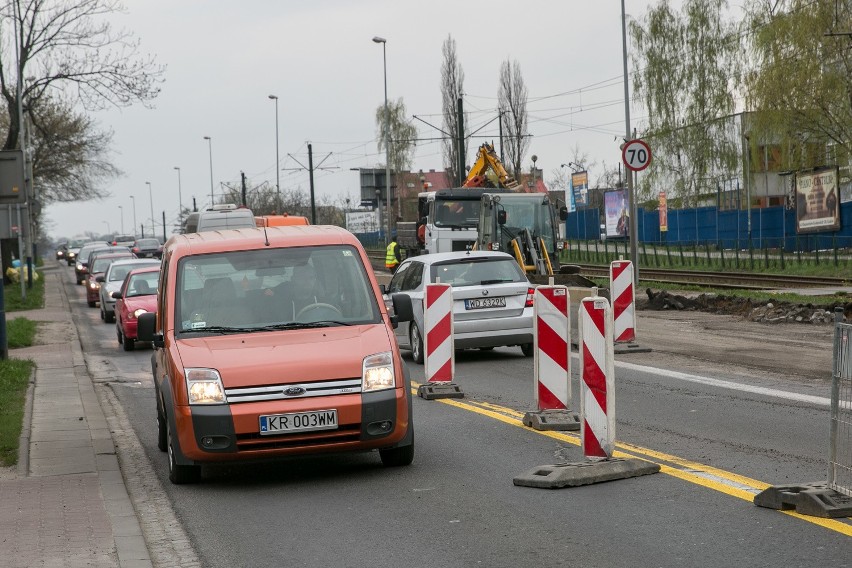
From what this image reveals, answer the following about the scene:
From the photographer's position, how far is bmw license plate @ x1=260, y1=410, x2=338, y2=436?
27.8ft

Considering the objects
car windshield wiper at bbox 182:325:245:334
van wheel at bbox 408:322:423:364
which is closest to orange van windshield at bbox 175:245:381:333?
car windshield wiper at bbox 182:325:245:334

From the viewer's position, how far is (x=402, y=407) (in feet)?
28.9

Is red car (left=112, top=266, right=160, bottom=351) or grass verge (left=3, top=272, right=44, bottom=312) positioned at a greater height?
red car (left=112, top=266, right=160, bottom=351)

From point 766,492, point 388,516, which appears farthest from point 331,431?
point 766,492

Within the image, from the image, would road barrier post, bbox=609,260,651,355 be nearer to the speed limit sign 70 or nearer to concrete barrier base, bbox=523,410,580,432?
concrete barrier base, bbox=523,410,580,432

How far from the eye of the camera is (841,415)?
22.4 ft

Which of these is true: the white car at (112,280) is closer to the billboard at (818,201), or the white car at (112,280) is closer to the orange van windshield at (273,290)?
the orange van windshield at (273,290)

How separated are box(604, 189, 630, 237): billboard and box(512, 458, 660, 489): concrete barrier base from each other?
55288mm

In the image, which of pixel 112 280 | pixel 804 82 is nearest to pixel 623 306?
pixel 112 280

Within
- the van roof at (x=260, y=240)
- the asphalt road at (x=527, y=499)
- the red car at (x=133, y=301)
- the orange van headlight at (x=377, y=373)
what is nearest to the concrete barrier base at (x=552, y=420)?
the asphalt road at (x=527, y=499)

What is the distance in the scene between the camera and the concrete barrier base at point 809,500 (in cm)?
681

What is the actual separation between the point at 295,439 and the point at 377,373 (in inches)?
28.1

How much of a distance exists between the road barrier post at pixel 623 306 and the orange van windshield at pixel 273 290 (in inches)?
311

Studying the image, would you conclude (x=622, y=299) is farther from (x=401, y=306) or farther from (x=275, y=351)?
(x=275, y=351)
